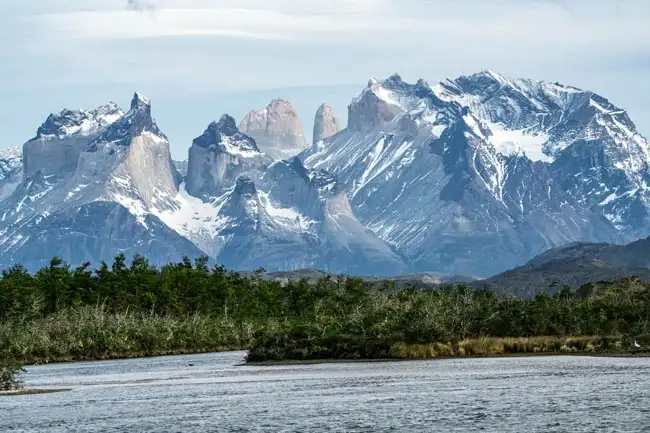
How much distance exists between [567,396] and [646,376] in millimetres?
16731

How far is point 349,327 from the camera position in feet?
565

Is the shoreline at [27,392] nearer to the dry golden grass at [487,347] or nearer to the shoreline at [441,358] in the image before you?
the shoreline at [441,358]

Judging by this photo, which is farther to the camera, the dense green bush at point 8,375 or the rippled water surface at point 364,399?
the dense green bush at point 8,375

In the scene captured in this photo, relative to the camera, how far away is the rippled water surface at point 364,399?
88.2m

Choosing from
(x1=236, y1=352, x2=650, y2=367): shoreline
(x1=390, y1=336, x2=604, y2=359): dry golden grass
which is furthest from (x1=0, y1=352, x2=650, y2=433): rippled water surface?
(x1=390, y1=336, x2=604, y2=359): dry golden grass

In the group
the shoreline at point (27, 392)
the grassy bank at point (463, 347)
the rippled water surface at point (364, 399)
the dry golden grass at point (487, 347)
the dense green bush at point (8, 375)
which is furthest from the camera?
the dry golden grass at point (487, 347)

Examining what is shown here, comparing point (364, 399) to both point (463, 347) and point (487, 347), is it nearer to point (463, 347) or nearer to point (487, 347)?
point (463, 347)

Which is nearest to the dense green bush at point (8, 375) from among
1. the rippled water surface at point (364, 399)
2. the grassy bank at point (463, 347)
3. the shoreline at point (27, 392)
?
the shoreline at point (27, 392)

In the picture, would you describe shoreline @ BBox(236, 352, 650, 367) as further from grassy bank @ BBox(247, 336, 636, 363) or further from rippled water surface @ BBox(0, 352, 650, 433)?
rippled water surface @ BBox(0, 352, 650, 433)

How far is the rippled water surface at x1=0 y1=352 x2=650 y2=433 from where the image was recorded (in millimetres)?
88188

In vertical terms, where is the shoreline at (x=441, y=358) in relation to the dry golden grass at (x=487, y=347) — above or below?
below

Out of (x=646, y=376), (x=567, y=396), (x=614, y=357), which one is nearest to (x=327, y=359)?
(x=614, y=357)

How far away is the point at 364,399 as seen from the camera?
4230 inches

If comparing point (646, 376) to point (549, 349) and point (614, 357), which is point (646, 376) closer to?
point (614, 357)
